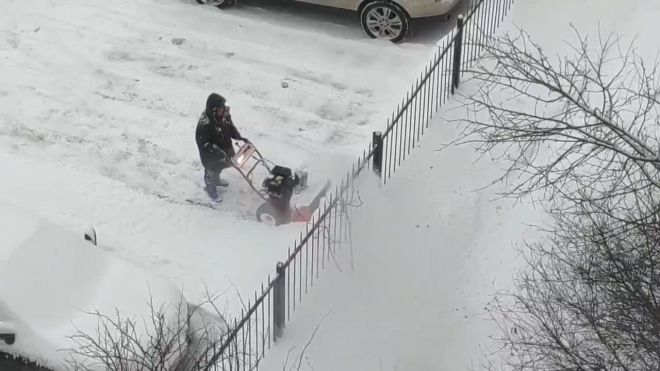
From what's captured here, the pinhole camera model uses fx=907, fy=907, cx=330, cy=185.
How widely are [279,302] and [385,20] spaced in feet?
19.9

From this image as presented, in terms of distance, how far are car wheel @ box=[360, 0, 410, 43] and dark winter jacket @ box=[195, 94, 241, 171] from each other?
12.7 feet

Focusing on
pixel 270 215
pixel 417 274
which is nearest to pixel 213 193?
pixel 270 215

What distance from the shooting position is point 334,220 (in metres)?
8.98

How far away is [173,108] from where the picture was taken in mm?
11539

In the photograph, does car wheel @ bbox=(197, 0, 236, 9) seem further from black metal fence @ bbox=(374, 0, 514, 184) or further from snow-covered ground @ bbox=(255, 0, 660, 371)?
snow-covered ground @ bbox=(255, 0, 660, 371)

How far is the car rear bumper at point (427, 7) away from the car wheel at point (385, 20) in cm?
12

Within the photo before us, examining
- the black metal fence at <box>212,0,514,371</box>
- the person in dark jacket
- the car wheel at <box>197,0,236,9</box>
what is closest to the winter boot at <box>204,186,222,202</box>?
the person in dark jacket

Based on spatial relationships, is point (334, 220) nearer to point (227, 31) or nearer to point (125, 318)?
point (125, 318)

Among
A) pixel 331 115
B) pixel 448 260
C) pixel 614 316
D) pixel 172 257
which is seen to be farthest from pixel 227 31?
pixel 614 316

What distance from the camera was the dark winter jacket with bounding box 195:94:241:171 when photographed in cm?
960

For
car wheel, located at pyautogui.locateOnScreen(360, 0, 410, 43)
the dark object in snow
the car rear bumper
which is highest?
the car rear bumper

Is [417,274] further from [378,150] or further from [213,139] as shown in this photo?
[213,139]

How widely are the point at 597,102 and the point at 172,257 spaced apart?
5466 mm

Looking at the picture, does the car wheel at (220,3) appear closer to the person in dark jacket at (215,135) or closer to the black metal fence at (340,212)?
the black metal fence at (340,212)
